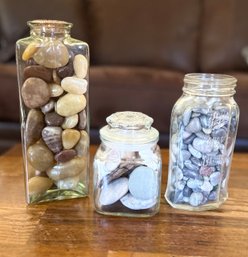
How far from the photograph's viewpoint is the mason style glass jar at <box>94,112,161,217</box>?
0.54 m

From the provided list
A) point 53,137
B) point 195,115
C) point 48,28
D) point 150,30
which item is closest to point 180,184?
point 195,115

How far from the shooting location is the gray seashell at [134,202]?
21.9 inches

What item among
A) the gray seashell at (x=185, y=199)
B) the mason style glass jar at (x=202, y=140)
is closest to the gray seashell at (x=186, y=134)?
the mason style glass jar at (x=202, y=140)

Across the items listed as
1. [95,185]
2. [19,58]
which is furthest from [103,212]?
[19,58]

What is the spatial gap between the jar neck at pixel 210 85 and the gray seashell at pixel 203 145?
0.07 metres

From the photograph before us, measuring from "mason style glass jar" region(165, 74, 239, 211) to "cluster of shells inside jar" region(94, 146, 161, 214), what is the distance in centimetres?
5

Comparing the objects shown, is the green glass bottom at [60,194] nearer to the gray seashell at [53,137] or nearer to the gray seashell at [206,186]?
the gray seashell at [53,137]

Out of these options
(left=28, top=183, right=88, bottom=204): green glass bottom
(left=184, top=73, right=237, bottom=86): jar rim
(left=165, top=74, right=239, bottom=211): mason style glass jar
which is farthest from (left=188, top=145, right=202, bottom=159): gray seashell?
(left=28, top=183, right=88, bottom=204): green glass bottom

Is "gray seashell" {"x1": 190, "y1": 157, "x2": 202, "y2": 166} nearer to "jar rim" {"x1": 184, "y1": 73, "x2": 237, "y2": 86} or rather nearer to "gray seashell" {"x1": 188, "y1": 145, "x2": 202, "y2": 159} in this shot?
"gray seashell" {"x1": 188, "y1": 145, "x2": 202, "y2": 159}

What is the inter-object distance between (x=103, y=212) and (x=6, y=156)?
347 millimetres

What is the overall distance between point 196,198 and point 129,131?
16 cm

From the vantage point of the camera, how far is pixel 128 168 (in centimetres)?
55

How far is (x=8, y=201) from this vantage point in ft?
2.01

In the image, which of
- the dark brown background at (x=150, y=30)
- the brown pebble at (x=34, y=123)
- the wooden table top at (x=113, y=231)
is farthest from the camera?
the dark brown background at (x=150, y=30)
